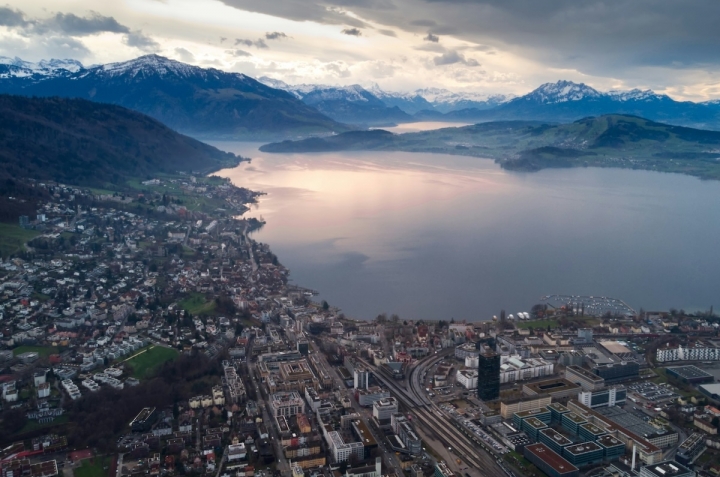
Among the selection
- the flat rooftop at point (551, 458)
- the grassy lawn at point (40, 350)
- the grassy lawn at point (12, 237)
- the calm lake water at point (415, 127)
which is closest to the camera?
the flat rooftop at point (551, 458)

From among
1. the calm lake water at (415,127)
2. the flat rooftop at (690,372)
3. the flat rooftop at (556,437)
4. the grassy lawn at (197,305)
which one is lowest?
the flat rooftop at (556,437)

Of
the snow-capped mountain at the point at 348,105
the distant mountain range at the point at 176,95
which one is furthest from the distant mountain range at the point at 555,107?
the distant mountain range at the point at 176,95

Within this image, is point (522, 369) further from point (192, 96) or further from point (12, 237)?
point (192, 96)

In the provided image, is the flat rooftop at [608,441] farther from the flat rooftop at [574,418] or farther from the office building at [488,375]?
the office building at [488,375]

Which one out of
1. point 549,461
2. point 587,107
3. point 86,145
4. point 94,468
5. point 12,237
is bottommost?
point 94,468

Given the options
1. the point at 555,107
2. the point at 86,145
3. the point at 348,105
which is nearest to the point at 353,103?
the point at 348,105

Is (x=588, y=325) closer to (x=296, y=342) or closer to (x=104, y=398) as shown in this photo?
(x=296, y=342)

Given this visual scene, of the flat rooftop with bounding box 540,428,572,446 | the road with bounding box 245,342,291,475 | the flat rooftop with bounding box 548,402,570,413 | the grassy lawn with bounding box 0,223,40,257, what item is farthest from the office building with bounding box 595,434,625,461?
the grassy lawn with bounding box 0,223,40,257

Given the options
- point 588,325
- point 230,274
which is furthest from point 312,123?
point 588,325
